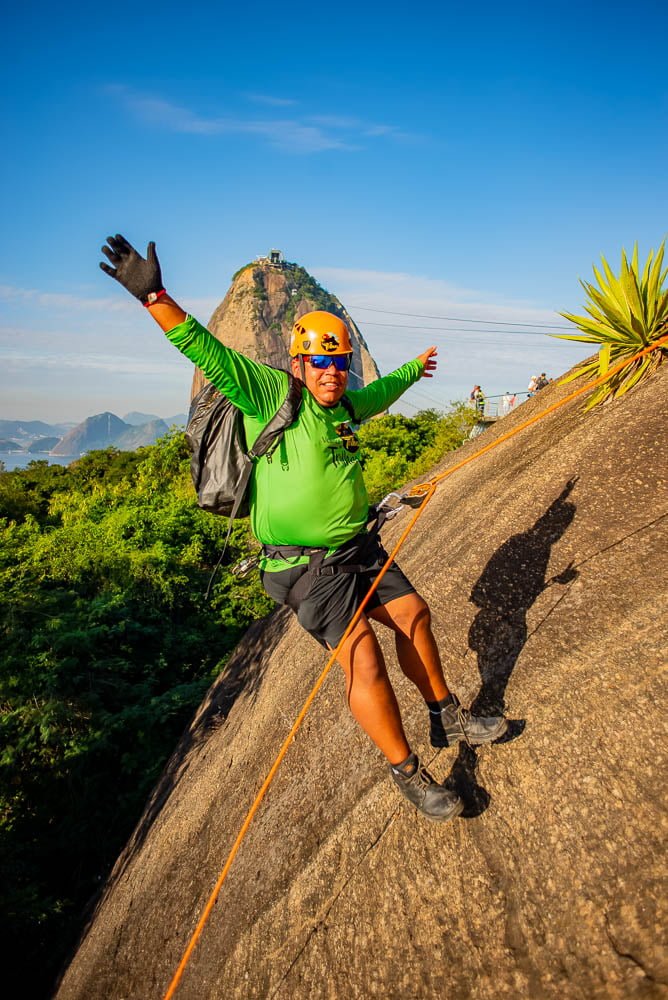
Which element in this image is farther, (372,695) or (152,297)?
(372,695)

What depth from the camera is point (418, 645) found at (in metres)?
3.11

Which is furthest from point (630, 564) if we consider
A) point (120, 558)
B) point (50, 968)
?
point (120, 558)

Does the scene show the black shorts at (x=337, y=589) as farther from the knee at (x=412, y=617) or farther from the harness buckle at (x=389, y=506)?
the harness buckle at (x=389, y=506)

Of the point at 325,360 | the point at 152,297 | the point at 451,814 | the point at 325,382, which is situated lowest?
the point at 451,814

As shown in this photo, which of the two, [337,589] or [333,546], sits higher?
[333,546]

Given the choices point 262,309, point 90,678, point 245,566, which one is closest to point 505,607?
point 245,566

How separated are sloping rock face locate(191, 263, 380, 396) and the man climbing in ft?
500

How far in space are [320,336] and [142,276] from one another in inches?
35.7

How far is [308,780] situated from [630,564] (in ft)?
8.21

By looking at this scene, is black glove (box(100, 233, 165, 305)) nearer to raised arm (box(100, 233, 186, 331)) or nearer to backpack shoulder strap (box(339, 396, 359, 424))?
raised arm (box(100, 233, 186, 331))

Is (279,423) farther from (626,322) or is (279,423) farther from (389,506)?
(626,322)

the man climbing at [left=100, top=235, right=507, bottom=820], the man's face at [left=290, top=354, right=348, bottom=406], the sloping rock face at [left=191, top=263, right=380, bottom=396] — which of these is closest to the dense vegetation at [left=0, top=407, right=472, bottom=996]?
the man climbing at [left=100, top=235, right=507, bottom=820]

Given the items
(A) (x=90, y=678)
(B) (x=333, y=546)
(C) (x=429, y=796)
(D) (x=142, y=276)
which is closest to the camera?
(D) (x=142, y=276)

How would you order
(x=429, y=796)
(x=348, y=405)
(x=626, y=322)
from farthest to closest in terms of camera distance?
(x=626, y=322) < (x=348, y=405) < (x=429, y=796)
